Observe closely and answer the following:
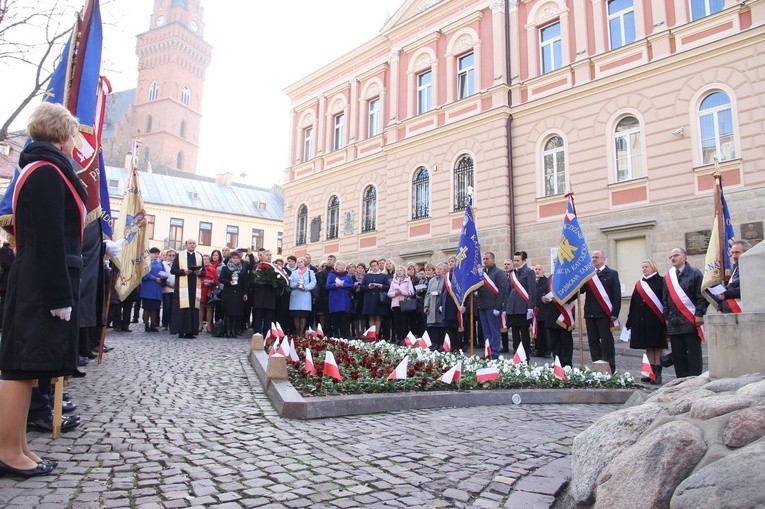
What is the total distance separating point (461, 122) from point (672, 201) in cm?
851

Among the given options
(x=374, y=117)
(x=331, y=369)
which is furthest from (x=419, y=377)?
(x=374, y=117)

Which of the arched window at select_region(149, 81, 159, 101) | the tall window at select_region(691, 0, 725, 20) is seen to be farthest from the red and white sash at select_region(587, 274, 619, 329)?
the arched window at select_region(149, 81, 159, 101)

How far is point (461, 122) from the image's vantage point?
2138 centimetres

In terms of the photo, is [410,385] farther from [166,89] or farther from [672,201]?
[166,89]

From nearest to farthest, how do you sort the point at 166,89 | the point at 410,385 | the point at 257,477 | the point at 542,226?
the point at 257,477 < the point at 410,385 < the point at 542,226 < the point at 166,89

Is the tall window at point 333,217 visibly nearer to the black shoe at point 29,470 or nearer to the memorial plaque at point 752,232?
the memorial plaque at point 752,232

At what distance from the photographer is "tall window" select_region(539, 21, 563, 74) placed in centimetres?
1945

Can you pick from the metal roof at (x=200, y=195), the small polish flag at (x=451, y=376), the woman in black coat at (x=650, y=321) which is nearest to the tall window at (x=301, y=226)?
the woman in black coat at (x=650, y=321)

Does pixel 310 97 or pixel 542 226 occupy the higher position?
pixel 310 97

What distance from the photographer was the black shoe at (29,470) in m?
3.24

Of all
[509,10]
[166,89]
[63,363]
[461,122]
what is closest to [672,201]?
[461,122]

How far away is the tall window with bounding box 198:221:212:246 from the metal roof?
59.1 inches

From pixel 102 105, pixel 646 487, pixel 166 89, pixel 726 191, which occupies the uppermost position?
pixel 166 89

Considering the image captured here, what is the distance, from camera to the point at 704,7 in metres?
16.0
